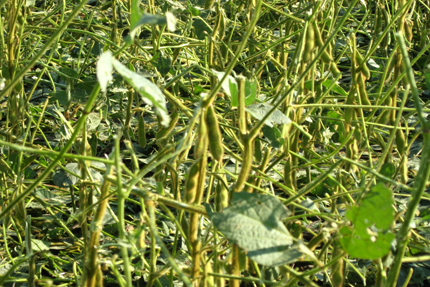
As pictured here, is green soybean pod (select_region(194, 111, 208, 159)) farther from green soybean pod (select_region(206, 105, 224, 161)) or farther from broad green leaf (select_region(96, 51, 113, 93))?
broad green leaf (select_region(96, 51, 113, 93))

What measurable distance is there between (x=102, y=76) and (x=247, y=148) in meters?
0.25

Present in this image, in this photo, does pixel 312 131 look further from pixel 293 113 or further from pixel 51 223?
pixel 51 223

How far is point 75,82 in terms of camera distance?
1.38 m

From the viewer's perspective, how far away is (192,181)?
2.13ft

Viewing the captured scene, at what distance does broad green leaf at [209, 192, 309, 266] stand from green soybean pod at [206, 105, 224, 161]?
0.07 metres

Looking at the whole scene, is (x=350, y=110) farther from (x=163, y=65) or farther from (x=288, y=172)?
(x=163, y=65)

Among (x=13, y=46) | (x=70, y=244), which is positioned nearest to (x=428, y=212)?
(x=70, y=244)

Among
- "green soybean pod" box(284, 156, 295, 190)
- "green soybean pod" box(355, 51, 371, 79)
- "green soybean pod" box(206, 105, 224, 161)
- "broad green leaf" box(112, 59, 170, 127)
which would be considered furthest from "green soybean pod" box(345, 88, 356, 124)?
"broad green leaf" box(112, 59, 170, 127)

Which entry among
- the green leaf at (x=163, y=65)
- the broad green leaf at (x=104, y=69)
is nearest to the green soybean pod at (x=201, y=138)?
the broad green leaf at (x=104, y=69)

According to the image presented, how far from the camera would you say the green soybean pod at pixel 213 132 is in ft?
2.06

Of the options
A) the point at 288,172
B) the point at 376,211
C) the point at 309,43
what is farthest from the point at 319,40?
the point at 376,211

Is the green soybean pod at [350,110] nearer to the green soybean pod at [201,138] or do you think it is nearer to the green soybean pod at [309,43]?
the green soybean pod at [309,43]

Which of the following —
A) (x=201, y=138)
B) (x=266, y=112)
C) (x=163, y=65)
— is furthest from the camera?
(x=163, y=65)

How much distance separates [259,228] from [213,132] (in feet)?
0.47
